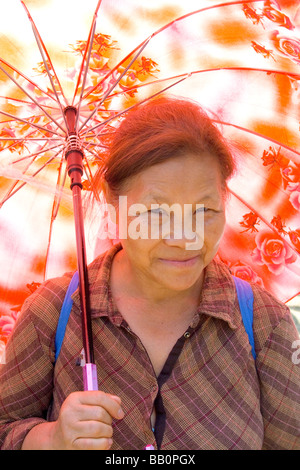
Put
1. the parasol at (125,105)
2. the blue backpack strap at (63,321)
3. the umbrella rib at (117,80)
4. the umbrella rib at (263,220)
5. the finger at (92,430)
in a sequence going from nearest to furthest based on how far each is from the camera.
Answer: the finger at (92,430)
the blue backpack strap at (63,321)
the parasol at (125,105)
the umbrella rib at (117,80)
the umbrella rib at (263,220)

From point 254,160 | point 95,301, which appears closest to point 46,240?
point 95,301

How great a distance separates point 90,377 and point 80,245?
0.46 metres

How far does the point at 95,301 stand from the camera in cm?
152

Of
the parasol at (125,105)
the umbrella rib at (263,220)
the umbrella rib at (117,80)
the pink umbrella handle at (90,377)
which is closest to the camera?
the pink umbrella handle at (90,377)

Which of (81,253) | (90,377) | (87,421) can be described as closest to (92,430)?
(87,421)

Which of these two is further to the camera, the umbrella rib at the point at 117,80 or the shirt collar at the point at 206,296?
the umbrella rib at the point at 117,80

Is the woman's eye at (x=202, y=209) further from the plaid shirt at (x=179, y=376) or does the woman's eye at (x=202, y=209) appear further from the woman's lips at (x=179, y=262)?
the plaid shirt at (x=179, y=376)

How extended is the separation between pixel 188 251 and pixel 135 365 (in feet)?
1.18

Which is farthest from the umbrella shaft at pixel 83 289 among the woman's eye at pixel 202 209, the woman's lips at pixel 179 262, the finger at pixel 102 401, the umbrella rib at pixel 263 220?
the umbrella rib at pixel 263 220

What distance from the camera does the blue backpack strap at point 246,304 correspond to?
1499mm

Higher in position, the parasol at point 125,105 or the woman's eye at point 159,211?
the parasol at point 125,105

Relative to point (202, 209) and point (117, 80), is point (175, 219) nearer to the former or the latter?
point (202, 209)

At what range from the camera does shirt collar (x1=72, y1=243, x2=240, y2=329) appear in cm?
149

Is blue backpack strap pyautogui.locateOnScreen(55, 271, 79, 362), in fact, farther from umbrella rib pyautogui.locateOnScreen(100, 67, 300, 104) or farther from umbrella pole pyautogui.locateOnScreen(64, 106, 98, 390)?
umbrella rib pyautogui.locateOnScreen(100, 67, 300, 104)
